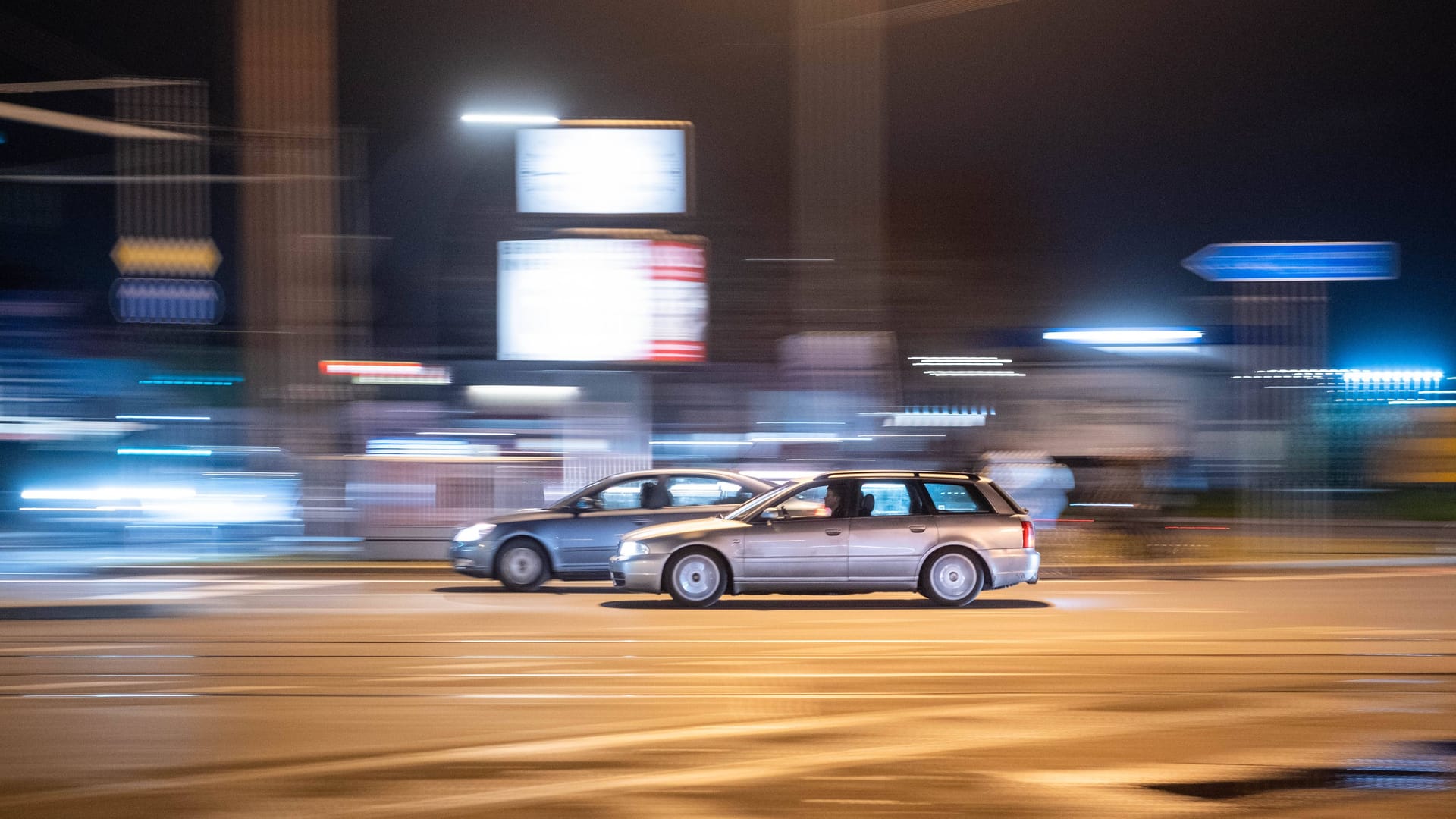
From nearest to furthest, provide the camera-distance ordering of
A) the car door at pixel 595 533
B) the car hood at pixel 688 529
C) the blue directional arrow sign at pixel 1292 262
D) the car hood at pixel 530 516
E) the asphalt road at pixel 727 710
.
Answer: the asphalt road at pixel 727 710
the car hood at pixel 688 529
the car door at pixel 595 533
the car hood at pixel 530 516
the blue directional arrow sign at pixel 1292 262

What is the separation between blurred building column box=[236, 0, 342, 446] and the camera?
23625 millimetres

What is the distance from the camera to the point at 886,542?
13.9 m

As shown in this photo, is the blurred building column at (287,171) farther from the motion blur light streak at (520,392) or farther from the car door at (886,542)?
the car door at (886,542)

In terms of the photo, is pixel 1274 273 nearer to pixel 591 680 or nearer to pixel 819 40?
pixel 819 40

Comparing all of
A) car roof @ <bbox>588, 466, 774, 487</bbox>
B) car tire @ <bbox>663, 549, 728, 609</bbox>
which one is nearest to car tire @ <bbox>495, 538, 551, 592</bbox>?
car roof @ <bbox>588, 466, 774, 487</bbox>

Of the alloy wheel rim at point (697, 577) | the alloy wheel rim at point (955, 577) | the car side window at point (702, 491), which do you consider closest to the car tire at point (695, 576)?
the alloy wheel rim at point (697, 577)

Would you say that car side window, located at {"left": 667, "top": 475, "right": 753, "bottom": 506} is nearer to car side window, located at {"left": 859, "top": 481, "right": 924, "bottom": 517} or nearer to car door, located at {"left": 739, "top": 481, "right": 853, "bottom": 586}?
car door, located at {"left": 739, "top": 481, "right": 853, "bottom": 586}

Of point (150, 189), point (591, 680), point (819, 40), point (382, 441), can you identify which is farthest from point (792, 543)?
point (150, 189)

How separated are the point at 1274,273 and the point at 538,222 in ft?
42.3

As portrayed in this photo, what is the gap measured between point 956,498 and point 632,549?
3284 mm

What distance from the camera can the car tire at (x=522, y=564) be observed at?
1583cm

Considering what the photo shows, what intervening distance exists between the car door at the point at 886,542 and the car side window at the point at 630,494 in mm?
2874

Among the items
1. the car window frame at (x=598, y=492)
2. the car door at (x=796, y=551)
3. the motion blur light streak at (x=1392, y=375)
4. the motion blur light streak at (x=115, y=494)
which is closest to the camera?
the car door at (x=796, y=551)

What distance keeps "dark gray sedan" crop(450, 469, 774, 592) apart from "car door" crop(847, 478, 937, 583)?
77.8 inches
